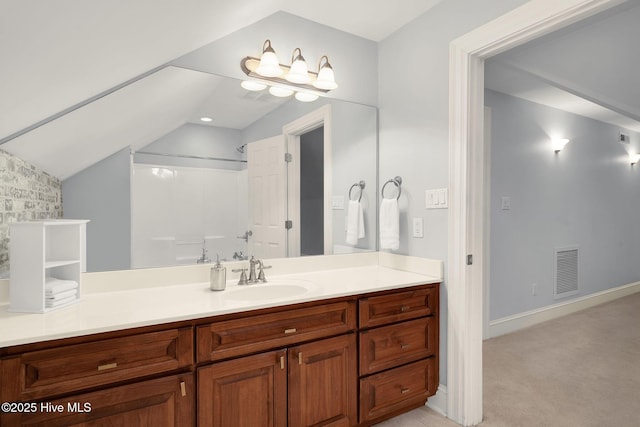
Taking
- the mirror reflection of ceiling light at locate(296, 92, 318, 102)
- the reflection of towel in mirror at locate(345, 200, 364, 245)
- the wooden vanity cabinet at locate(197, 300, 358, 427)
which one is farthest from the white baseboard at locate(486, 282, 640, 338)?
the mirror reflection of ceiling light at locate(296, 92, 318, 102)

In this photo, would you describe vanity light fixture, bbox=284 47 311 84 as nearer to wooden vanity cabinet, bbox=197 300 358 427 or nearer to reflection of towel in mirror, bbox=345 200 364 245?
reflection of towel in mirror, bbox=345 200 364 245

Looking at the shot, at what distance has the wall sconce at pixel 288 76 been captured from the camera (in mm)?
1934

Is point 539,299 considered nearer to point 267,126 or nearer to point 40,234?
point 267,126

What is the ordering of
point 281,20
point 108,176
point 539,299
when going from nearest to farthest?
point 108,176
point 281,20
point 539,299

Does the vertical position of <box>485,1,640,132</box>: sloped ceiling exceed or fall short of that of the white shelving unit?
it exceeds it

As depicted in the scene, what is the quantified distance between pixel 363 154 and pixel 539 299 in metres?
2.56

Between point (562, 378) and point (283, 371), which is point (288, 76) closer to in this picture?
point (283, 371)

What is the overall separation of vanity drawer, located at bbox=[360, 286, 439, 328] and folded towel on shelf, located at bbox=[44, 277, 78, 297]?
4.11ft

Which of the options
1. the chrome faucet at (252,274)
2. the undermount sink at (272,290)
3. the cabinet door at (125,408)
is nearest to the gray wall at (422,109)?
the undermount sink at (272,290)

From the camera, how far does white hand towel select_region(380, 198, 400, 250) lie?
2.20 metres

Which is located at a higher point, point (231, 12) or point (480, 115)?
point (231, 12)

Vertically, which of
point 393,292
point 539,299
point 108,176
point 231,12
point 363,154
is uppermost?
point 231,12

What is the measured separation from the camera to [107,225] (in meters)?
1.68

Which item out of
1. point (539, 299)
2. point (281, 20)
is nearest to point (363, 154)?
point (281, 20)
